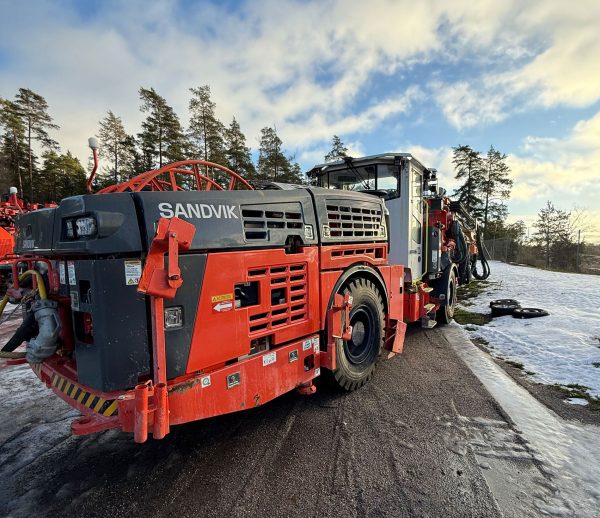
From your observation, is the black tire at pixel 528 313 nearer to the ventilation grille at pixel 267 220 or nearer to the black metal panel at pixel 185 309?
the ventilation grille at pixel 267 220

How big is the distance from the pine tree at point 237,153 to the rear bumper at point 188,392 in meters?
25.7

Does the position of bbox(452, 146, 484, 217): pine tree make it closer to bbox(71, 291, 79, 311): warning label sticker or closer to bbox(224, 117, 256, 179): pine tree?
bbox(224, 117, 256, 179): pine tree

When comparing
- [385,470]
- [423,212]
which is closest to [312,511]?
[385,470]

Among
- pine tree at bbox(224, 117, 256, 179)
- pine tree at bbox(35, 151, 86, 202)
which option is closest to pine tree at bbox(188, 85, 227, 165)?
pine tree at bbox(224, 117, 256, 179)

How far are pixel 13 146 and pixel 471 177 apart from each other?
4446 cm

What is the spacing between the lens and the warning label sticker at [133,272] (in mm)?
2226

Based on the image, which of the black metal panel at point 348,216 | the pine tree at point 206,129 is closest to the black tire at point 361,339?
the black metal panel at point 348,216

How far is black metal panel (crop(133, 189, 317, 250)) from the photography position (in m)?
2.33

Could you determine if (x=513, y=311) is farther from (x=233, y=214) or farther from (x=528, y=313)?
(x=233, y=214)

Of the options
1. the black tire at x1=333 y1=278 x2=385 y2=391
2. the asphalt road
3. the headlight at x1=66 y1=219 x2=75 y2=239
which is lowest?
the asphalt road

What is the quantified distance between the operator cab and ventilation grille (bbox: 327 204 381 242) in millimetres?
1396

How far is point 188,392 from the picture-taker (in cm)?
235

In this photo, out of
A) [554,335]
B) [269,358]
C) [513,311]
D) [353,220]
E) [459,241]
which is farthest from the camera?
[459,241]

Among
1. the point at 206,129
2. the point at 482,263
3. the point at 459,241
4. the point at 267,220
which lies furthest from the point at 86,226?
the point at 206,129
